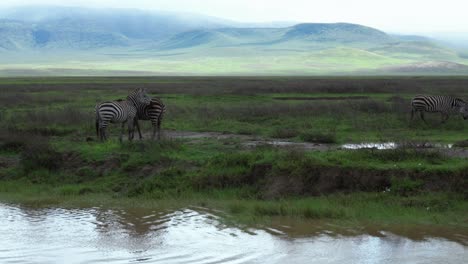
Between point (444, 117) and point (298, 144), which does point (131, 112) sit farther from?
point (444, 117)

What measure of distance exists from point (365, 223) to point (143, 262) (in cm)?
403

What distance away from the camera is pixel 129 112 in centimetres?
1961

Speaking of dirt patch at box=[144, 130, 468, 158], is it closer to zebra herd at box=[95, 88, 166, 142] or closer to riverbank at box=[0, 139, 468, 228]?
zebra herd at box=[95, 88, 166, 142]

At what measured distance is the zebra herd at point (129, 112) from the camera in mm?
18953

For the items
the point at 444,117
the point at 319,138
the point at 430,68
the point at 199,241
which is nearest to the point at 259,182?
the point at 199,241

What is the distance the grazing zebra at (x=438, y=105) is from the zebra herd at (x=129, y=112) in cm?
1079

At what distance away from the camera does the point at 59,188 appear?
14.5 meters

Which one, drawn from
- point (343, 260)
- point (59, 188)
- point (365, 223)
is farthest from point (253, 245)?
point (59, 188)

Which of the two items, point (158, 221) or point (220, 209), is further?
point (220, 209)

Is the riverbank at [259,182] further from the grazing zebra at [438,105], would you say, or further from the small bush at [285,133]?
the grazing zebra at [438,105]

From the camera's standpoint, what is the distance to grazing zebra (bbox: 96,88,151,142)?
18.9 meters

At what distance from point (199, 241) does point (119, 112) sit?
9.66m

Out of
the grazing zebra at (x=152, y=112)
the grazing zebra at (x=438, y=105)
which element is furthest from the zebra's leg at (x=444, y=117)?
the grazing zebra at (x=152, y=112)

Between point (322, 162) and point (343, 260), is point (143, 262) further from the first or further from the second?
point (322, 162)
